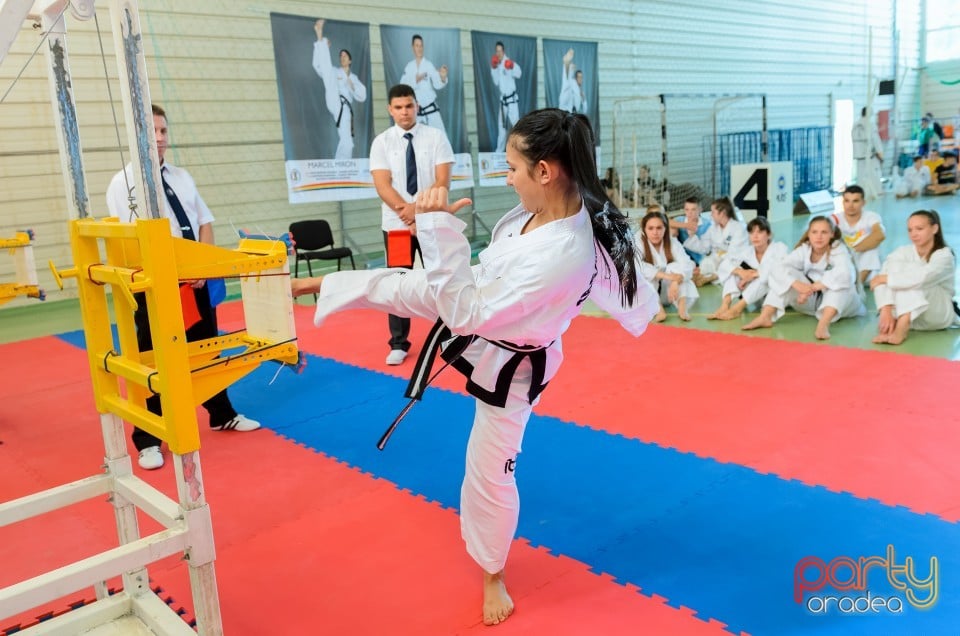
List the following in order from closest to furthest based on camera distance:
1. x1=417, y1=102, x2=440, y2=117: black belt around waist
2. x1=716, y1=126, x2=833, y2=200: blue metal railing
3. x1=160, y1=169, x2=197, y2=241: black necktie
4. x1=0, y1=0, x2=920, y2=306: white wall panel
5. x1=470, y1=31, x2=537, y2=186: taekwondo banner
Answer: x1=160, y1=169, x2=197, y2=241: black necktie → x1=0, y1=0, x2=920, y2=306: white wall panel → x1=417, y1=102, x2=440, y2=117: black belt around waist → x1=470, y1=31, x2=537, y2=186: taekwondo banner → x1=716, y1=126, x2=833, y2=200: blue metal railing

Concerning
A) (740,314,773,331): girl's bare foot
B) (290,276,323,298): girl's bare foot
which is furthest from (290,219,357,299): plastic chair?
(290,276,323,298): girl's bare foot

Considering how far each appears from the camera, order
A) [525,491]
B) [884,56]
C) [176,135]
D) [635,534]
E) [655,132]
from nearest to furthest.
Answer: [635,534] → [525,491] → [176,135] → [655,132] → [884,56]

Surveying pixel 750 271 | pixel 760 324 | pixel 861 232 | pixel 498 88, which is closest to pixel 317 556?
pixel 760 324

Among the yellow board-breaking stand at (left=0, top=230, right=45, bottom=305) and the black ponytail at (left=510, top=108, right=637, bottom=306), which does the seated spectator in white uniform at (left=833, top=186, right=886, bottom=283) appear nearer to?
the black ponytail at (left=510, top=108, right=637, bottom=306)

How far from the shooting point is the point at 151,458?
3.59 metres

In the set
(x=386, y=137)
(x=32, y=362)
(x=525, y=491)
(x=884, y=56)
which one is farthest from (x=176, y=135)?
(x=884, y=56)

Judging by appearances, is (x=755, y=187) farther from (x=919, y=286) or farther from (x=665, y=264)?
(x=919, y=286)

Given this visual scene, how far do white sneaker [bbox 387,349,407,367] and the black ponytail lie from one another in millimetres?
3131

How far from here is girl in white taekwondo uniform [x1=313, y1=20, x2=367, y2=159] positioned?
327 inches

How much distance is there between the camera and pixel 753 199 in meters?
11.4

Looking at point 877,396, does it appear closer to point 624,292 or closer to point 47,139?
point 624,292

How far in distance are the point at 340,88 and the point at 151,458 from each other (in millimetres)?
5919

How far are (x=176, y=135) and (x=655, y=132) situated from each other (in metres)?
8.76

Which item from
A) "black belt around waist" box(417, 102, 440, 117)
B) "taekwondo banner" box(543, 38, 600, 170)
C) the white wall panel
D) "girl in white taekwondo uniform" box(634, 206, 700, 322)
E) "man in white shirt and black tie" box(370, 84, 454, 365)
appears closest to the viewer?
"man in white shirt and black tie" box(370, 84, 454, 365)
